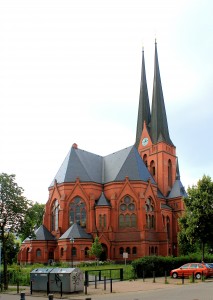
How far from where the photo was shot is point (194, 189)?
143 feet

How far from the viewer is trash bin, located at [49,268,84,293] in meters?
23.4

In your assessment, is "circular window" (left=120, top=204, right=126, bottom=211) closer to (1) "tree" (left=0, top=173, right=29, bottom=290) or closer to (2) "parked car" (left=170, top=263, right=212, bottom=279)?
(2) "parked car" (left=170, top=263, right=212, bottom=279)

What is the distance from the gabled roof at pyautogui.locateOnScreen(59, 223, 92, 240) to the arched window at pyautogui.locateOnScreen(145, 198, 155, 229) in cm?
1005

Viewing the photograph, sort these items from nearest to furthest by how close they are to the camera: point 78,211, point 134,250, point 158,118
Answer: point 134,250 → point 78,211 → point 158,118

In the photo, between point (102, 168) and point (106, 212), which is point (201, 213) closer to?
point (106, 212)

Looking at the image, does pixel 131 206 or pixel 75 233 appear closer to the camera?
pixel 75 233

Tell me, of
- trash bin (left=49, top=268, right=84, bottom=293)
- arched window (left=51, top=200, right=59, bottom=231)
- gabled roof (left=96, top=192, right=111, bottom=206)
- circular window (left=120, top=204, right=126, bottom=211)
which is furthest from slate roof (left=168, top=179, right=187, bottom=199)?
trash bin (left=49, top=268, right=84, bottom=293)

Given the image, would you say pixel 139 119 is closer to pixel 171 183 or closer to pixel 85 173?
pixel 171 183

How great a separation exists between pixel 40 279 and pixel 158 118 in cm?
5629

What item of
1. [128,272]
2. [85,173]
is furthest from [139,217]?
[128,272]

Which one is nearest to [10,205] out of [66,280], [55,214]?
[66,280]

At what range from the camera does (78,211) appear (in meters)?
64.3

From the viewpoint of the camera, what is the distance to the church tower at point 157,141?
75062mm

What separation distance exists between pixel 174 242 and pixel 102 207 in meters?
17.2
